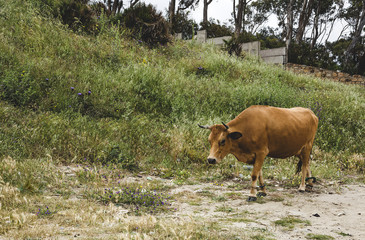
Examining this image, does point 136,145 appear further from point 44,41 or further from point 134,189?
point 44,41

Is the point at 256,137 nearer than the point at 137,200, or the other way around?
the point at 137,200

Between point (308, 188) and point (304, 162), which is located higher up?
point (304, 162)

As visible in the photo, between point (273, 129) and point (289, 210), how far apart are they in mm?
1174

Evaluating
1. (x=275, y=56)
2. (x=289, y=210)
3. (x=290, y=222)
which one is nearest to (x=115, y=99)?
(x=289, y=210)

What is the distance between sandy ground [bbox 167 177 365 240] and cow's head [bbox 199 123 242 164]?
746mm

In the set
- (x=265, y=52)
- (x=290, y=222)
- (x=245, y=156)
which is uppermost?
(x=265, y=52)

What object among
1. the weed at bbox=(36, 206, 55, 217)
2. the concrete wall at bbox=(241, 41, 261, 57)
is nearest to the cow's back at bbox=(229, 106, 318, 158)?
the weed at bbox=(36, 206, 55, 217)

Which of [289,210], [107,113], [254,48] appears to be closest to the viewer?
[289,210]

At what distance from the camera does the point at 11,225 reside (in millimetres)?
3096

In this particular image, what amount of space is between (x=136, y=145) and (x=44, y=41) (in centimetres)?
570

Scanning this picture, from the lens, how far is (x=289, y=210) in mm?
4391

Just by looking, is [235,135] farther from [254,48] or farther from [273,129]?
[254,48]

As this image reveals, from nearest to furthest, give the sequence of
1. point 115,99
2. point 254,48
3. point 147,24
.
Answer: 1. point 115,99
2. point 147,24
3. point 254,48

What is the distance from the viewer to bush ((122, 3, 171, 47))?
14.4 metres
